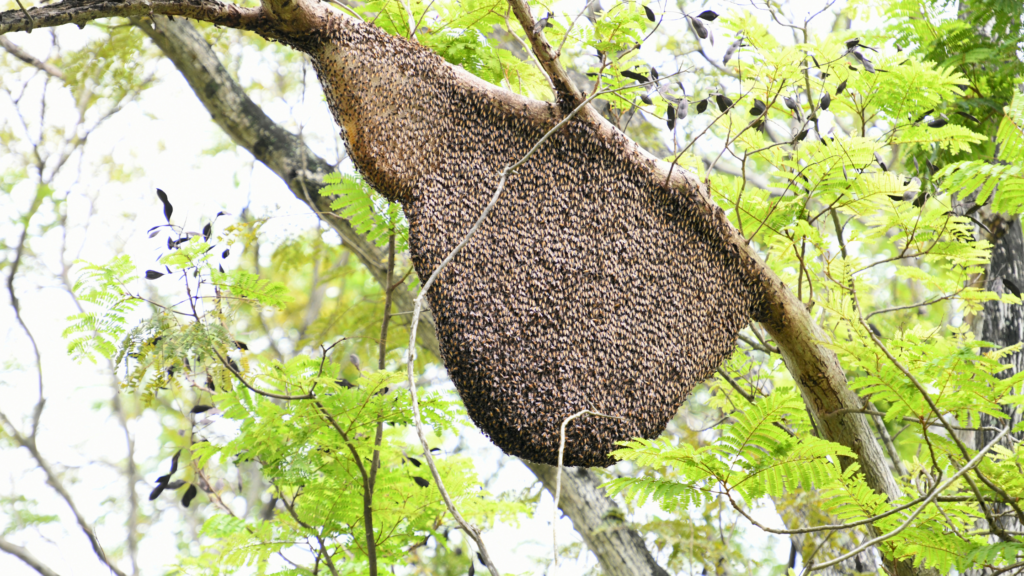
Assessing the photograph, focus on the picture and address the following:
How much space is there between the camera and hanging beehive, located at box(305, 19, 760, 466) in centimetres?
194

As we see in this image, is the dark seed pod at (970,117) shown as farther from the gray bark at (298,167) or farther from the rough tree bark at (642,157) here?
Result: the gray bark at (298,167)

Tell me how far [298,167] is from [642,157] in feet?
8.81

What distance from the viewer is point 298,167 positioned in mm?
4320

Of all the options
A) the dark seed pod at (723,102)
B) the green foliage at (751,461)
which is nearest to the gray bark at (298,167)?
the green foliage at (751,461)

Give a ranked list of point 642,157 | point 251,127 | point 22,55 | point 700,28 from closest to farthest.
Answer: point 642,157 < point 700,28 < point 251,127 < point 22,55

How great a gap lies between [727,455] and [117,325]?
7.10 ft

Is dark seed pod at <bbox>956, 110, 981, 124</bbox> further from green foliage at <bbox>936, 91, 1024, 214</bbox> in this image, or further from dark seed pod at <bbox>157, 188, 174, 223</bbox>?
dark seed pod at <bbox>157, 188, 174, 223</bbox>

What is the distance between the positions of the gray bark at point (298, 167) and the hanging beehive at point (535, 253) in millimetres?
2211

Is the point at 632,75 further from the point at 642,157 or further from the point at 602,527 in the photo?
the point at 602,527

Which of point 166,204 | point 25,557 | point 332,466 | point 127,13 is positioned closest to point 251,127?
point 166,204

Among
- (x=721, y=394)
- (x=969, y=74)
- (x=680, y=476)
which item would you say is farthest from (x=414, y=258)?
(x=969, y=74)

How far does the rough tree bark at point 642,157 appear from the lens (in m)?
1.81

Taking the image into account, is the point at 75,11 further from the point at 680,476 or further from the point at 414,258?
the point at 680,476

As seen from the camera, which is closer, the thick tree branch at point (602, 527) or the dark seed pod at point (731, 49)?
the dark seed pod at point (731, 49)
